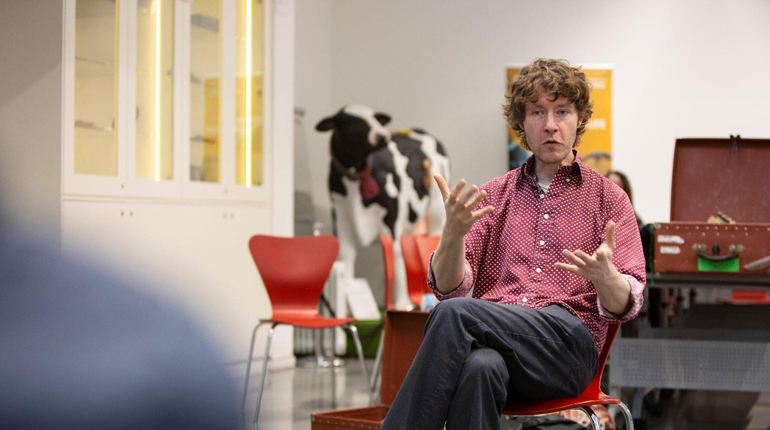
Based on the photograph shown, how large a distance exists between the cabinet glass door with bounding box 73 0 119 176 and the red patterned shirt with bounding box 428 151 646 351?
257 centimetres

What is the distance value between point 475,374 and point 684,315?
1.76 meters

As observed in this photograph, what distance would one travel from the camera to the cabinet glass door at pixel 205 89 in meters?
4.96

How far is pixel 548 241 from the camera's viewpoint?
2059mm

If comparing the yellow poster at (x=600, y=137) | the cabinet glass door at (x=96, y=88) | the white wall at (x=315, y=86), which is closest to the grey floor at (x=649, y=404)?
the cabinet glass door at (x=96, y=88)

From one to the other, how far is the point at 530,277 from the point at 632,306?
0.90 feet

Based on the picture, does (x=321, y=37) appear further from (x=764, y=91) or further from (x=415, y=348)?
(x=415, y=348)

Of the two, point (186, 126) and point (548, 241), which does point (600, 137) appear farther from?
point (548, 241)

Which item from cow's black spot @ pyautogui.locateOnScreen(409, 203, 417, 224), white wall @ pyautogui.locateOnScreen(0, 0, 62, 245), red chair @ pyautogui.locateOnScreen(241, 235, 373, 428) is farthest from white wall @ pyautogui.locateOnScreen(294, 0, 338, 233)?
white wall @ pyautogui.locateOnScreen(0, 0, 62, 245)

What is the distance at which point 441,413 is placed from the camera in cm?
176

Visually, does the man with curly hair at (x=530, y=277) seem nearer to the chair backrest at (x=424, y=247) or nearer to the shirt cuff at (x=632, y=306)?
the shirt cuff at (x=632, y=306)

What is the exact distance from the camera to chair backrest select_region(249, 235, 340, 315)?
164 inches

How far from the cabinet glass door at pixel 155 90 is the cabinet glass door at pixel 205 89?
8.5 inches

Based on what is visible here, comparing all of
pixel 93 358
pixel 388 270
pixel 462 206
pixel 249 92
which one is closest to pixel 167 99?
pixel 249 92

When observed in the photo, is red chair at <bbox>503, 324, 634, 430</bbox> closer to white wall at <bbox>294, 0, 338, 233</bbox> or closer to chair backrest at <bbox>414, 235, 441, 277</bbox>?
chair backrest at <bbox>414, 235, 441, 277</bbox>
